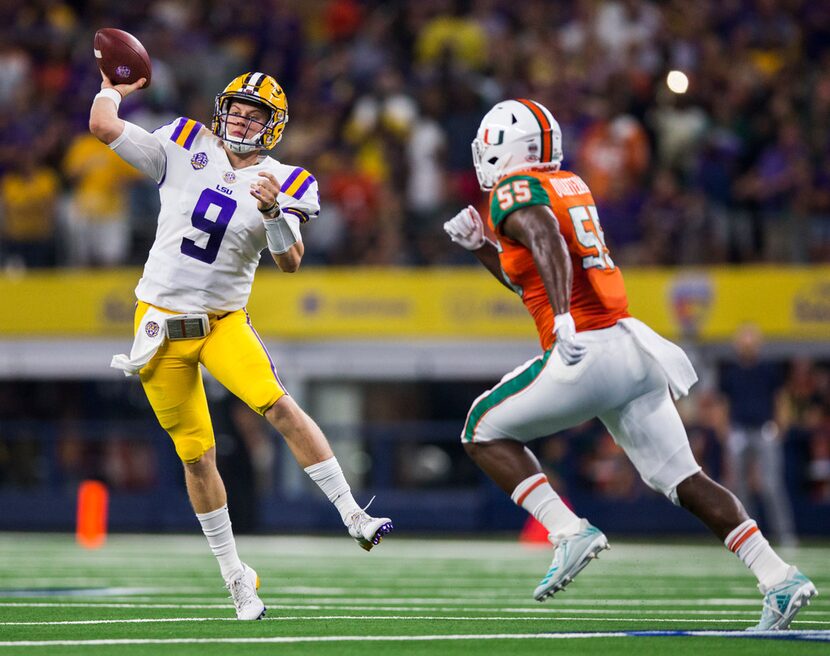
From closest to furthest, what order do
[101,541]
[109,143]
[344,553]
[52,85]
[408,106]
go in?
[109,143] → [344,553] → [101,541] → [408,106] → [52,85]

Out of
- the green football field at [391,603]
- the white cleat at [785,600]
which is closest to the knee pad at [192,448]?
the green football field at [391,603]

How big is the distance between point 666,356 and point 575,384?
0.35 metres

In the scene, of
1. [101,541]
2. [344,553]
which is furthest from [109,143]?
[101,541]

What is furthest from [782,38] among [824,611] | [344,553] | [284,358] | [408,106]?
[824,611]

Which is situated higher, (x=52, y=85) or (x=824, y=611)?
(x=52, y=85)

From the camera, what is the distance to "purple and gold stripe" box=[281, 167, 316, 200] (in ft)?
19.7

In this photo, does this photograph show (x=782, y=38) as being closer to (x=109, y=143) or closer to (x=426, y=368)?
(x=426, y=368)

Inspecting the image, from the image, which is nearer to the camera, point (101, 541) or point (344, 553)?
point (344, 553)

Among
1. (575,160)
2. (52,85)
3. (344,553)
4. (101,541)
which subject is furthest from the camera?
(52,85)

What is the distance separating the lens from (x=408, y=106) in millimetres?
14758

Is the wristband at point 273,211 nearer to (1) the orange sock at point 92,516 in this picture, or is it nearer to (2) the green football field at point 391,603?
(2) the green football field at point 391,603

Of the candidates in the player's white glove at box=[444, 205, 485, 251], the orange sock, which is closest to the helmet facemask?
the player's white glove at box=[444, 205, 485, 251]

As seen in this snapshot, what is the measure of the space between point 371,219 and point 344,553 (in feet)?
13.1

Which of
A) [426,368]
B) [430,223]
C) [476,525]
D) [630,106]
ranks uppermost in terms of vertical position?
[630,106]
